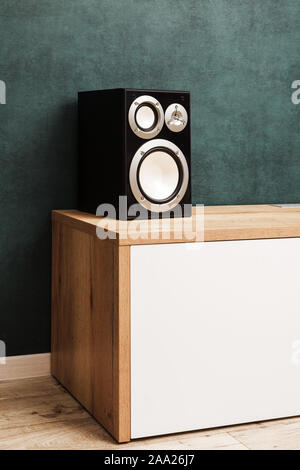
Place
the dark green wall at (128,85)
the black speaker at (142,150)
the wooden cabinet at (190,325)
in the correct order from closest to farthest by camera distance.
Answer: the wooden cabinet at (190,325)
the black speaker at (142,150)
the dark green wall at (128,85)

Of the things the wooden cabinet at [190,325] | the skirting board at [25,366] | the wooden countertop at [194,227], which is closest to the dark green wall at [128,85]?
the skirting board at [25,366]

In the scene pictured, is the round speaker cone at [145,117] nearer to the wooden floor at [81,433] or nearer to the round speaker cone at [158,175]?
the round speaker cone at [158,175]

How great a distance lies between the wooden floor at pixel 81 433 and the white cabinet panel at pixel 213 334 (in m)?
0.03

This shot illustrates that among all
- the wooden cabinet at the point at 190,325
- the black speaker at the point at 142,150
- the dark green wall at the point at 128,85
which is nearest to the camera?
the wooden cabinet at the point at 190,325

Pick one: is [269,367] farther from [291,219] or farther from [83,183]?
[83,183]

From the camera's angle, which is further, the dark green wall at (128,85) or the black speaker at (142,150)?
the dark green wall at (128,85)

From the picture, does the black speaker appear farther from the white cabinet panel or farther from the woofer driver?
the white cabinet panel

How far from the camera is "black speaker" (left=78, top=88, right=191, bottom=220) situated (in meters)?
1.71

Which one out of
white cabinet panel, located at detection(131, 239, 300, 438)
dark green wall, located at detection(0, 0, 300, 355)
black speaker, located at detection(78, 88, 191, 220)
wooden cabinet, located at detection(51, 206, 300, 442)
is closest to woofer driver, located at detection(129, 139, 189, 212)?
black speaker, located at detection(78, 88, 191, 220)

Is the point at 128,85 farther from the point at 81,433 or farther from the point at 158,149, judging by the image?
the point at 81,433

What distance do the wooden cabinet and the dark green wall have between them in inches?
12.3

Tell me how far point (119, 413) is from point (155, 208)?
54cm

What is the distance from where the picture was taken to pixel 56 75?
2.00 metres

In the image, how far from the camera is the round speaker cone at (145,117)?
1.72 m
